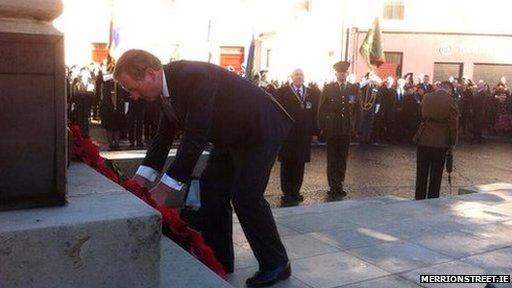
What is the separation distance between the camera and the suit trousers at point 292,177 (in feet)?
26.6

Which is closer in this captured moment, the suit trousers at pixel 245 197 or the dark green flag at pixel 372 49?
the suit trousers at pixel 245 197

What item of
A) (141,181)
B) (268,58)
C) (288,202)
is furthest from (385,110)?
(268,58)

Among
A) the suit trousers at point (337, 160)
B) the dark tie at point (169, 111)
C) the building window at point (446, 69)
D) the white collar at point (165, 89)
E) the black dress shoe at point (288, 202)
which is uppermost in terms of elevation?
the building window at point (446, 69)

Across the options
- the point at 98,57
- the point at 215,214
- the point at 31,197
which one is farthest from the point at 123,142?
the point at 98,57

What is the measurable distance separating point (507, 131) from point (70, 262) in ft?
63.7

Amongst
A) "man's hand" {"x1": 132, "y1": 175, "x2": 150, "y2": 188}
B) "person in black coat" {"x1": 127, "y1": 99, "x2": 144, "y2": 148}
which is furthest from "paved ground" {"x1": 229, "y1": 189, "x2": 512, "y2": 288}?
"person in black coat" {"x1": 127, "y1": 99, "x2": 144, "y2": 148}

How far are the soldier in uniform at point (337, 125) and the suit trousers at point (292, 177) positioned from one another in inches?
26.1

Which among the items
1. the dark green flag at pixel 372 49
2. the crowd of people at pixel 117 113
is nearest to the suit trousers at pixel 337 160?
the crowd of people at pixel 117 113

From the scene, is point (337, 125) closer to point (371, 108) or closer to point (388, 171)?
point (388, 171)

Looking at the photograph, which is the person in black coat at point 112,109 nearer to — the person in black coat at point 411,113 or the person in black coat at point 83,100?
the person in black coat at point 83,100

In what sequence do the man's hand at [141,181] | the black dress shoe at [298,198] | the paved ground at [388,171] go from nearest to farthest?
the man's hand at [141,181], the black dress shoe at [298,198], the paved ground at [388,171]

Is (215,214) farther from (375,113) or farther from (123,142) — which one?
(375,113)

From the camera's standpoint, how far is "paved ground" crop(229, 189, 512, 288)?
4055mm

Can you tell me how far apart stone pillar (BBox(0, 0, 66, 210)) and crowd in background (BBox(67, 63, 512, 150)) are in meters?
7.46
